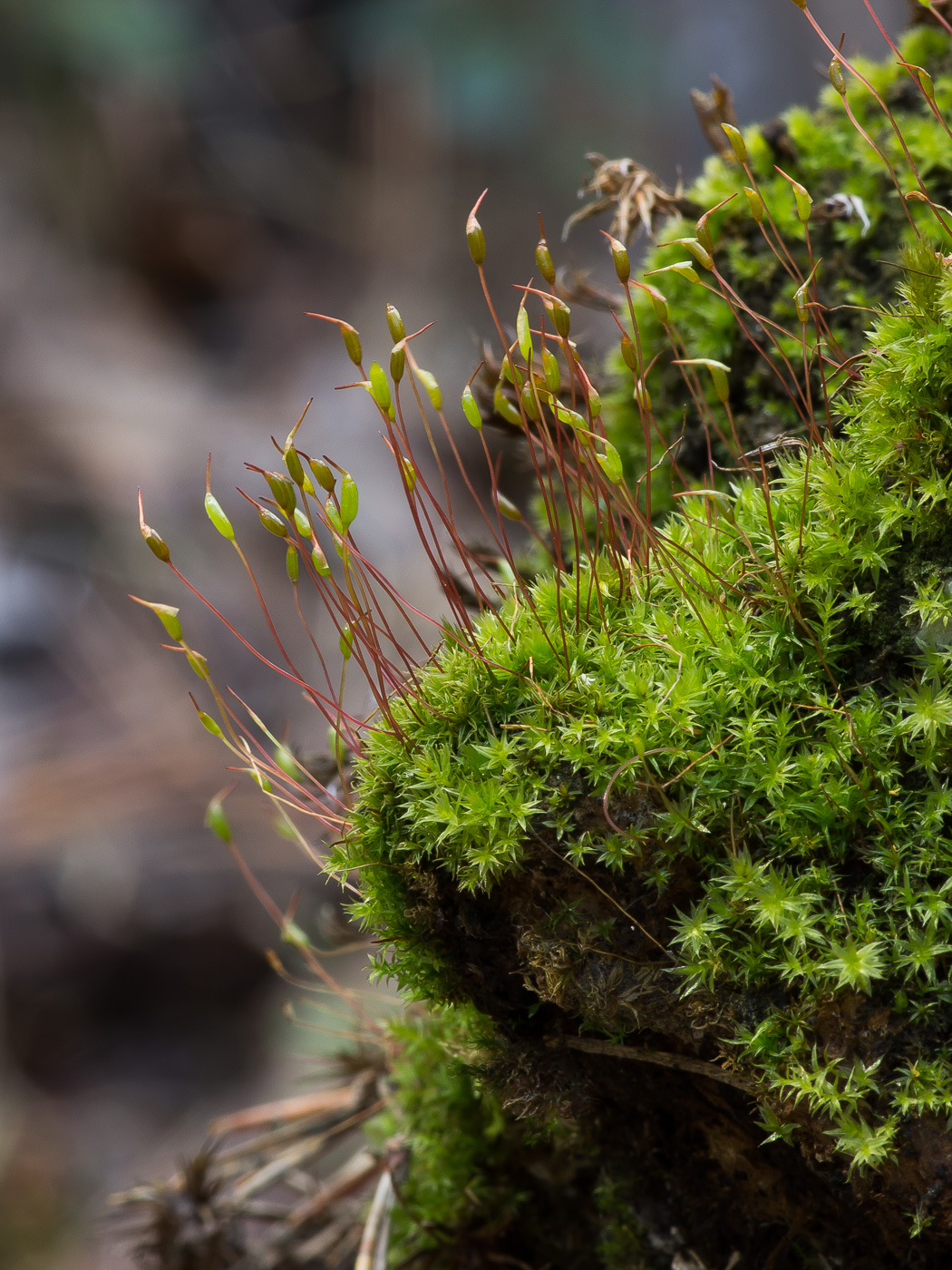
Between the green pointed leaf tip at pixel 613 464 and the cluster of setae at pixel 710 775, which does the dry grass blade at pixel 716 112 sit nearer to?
the cluster of setae at pixel 710 775

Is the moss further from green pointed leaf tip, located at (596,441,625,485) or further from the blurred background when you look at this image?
the blurred background

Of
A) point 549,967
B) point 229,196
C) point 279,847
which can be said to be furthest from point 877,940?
point 229,196

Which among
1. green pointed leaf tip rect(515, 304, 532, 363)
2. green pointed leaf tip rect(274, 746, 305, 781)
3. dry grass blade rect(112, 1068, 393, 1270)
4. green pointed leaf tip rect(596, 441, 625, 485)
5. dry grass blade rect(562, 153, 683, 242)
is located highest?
dry grass blade rect(562, 153, 683, 242)

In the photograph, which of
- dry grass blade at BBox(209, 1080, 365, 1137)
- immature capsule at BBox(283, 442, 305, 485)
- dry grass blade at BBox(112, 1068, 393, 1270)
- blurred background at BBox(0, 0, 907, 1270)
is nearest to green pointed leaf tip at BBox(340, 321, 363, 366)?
immature capsule at BBox(283, 442, 305, 485)

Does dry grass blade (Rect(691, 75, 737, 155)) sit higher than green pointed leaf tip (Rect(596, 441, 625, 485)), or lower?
higher

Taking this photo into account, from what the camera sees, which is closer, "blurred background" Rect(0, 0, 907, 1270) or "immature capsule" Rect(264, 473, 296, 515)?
"immature capsule" Rect(264, 473, 296, 515)

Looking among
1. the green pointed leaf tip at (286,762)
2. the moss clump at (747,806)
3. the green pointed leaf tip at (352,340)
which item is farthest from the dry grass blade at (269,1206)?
the green pointed leaf tip at (352,340)

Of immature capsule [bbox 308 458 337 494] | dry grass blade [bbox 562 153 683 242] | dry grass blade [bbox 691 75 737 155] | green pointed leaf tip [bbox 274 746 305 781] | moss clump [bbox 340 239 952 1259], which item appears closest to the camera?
moss clump [bbox 340 239 952 1259]
